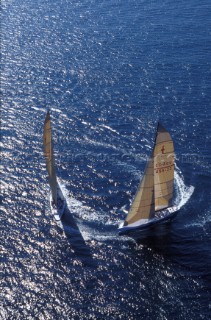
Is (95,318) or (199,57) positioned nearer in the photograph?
(95,318)

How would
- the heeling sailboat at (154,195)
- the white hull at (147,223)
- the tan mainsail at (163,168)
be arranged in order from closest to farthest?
the tan mainsail at (163,168) < the heeling sailboat at (154,195) < the white hull at (147,223)

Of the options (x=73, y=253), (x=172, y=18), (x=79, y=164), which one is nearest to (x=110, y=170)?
(x=79, y=164)

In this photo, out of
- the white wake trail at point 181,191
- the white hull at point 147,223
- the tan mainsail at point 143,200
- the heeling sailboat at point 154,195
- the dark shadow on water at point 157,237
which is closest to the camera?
the heeling sailboat at point 154,195

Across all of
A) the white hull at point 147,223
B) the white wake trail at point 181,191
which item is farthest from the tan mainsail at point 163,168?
the white wake trail at point 181,191

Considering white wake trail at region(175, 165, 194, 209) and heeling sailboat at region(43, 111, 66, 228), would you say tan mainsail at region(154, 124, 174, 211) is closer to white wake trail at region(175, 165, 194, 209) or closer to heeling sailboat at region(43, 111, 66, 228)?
white wake trail at region(175, 165, 194, 209)

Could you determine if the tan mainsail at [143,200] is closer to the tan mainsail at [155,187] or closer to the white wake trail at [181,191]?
the tan mainsail at [155,187]

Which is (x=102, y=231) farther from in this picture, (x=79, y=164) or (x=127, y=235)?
(x=79, y=164)

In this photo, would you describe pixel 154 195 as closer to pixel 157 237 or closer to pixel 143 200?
pixel 143 200

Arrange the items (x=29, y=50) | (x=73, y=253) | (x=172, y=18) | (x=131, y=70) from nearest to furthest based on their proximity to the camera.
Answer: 1. (x=73, y=253)
2. (x=131, y=70)
3. (x=29, y=50)
4. (x=172, y=18)

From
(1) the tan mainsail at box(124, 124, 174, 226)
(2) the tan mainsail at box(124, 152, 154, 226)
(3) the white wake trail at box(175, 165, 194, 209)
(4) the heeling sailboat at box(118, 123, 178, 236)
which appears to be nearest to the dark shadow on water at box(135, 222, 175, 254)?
(4) the heeling sailboat at box(118, 123, 178, 236)
